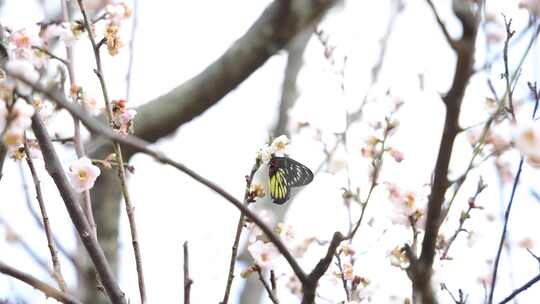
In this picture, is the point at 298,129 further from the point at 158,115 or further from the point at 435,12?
the point at 435,12

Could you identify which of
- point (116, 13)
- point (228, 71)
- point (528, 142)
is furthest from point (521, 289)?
point (228, 71)

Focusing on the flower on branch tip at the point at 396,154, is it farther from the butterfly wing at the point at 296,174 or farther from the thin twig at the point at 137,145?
the thin twig at the point at 137,145

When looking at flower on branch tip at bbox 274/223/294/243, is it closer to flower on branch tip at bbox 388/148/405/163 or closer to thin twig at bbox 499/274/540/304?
flower on branch tip at bbox 388/148/405/163

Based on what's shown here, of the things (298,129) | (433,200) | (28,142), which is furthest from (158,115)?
(433,200)

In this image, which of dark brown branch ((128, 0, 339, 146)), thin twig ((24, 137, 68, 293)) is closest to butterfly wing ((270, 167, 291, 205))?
thin twig ((24, 137, 68, 293))

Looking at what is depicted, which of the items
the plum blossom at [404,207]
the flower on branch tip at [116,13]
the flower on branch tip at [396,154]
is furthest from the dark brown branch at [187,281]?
the flower on branch tip at [396,154]

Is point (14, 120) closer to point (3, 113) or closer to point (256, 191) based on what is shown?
point (3, 113)
